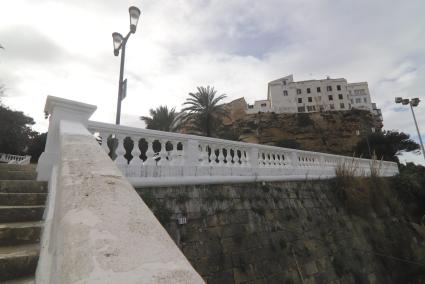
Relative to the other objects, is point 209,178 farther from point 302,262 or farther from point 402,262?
point 402,262

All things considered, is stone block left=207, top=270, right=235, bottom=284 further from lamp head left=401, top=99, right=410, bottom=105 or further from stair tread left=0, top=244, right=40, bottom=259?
lamp head left=401, top=99, right=410, bottom=105

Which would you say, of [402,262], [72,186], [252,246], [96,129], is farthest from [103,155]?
[402,262]

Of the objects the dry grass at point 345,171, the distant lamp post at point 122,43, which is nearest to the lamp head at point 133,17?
the distant lamp post at point 122,43

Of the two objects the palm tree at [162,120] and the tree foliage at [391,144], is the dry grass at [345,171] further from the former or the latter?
the tree foliage at [391,144]

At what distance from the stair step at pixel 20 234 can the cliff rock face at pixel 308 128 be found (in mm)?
40009

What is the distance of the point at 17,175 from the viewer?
370 cm

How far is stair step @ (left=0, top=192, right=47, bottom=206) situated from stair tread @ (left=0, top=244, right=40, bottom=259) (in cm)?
87

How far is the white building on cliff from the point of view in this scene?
52.7 meters

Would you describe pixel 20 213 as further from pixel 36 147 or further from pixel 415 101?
pixel 36 147

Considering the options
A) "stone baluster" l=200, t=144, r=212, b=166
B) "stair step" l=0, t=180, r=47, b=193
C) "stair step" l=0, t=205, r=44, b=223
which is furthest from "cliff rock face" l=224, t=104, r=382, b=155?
"stair step" l=0, t=205, r=44, b=223

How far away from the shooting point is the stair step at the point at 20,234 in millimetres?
2164

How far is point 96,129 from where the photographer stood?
159 inches

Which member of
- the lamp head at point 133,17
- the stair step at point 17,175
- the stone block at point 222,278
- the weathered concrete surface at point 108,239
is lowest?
the stone block at point 222,278

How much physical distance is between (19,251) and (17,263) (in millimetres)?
208
